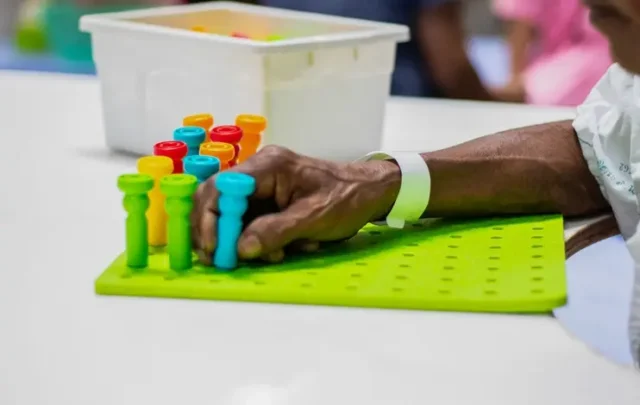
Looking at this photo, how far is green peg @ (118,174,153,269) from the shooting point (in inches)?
26.8

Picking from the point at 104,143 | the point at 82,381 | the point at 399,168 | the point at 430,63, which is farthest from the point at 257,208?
the point at 430,63

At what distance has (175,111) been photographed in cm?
103

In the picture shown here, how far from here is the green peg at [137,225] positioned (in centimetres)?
68

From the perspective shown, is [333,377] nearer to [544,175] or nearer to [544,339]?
[544,339]

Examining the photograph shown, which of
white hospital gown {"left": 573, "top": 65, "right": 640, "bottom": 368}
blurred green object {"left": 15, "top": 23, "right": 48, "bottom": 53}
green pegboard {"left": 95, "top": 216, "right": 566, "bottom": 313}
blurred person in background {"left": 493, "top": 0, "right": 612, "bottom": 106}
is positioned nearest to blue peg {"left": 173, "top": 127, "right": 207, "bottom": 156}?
green pegboard {"left": 95, "top": 216, "right": 566, "bottom": 313}

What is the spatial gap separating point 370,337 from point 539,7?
175 centimetres

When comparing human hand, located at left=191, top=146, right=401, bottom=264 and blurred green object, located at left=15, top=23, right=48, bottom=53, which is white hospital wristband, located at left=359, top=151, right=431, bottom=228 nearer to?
human hand, located at left=191, top=146, right=401, bottom=264

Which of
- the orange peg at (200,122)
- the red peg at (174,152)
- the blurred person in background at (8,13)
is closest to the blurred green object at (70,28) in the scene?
the blurred person in background at (8,13)

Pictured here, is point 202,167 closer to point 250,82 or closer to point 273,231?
point 273,231

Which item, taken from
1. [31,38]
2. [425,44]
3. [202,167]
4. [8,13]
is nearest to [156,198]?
[202,167]

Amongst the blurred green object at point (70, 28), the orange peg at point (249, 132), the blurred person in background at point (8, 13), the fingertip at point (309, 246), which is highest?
the orange peg at point (249, 132)

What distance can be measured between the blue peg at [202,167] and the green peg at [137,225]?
0.05 m

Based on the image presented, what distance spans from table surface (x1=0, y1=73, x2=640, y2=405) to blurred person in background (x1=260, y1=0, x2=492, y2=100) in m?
1.00

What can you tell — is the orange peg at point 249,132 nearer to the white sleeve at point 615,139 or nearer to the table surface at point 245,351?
the table surface at point 245,351
